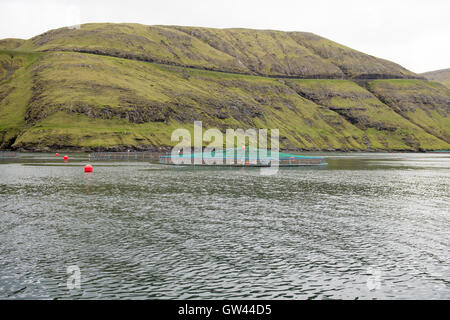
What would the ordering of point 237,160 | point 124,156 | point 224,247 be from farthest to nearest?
point 124,156 < point 237,160 < point 224,247

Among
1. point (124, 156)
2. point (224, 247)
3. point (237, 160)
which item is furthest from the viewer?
point (124, 156)

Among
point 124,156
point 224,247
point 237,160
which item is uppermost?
point 124,156

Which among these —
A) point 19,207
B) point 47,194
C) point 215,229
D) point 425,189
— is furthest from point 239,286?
point 425,189

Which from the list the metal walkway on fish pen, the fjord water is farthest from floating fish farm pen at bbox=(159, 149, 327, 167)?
the fjord water

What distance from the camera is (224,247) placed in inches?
1112

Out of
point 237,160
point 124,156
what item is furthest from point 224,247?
point 124,156

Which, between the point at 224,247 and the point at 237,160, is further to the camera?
the point at 237,160

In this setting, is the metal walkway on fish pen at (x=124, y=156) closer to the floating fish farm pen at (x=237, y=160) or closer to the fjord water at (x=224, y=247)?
the floating fish farm pen at (x=237, y=160)

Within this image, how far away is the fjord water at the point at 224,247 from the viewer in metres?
20.5

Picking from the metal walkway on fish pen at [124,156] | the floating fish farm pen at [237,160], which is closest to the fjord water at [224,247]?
the floating fish farm pen at [237,160]

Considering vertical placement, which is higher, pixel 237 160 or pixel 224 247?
pixel 237 160

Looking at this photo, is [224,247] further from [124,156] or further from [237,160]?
[124,156]
